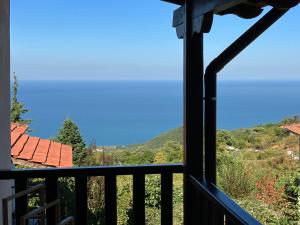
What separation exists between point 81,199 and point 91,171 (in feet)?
0.56

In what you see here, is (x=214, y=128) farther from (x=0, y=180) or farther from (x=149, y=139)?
(x=149, y=139)

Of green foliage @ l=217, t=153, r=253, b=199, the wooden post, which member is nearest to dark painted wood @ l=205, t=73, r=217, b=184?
the wooden post

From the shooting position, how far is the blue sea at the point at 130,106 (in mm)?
11188

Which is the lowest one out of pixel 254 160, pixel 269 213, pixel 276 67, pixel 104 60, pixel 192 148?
pixel 269 213

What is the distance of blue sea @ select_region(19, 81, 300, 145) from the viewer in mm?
11188

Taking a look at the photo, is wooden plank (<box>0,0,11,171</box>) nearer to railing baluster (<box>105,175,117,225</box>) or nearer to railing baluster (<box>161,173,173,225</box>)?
railing baluster (<box>105,175,117,225</box>)

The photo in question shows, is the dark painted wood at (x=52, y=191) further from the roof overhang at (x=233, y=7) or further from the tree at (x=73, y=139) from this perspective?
the tree at (x=73, y=139)

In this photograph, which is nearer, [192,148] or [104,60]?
[192,148]

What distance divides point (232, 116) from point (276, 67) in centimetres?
390

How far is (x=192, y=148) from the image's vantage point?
2365 millimetres

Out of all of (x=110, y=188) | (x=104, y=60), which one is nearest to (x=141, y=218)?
(x=110, y=188)

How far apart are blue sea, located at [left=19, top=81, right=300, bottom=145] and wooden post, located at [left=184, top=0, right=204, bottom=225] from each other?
21.1ft

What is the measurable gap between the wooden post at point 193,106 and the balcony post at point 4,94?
1155 mm

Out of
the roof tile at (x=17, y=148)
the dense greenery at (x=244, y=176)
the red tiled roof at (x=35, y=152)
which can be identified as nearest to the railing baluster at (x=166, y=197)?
the red tiled roof at (x=35, y=152)
